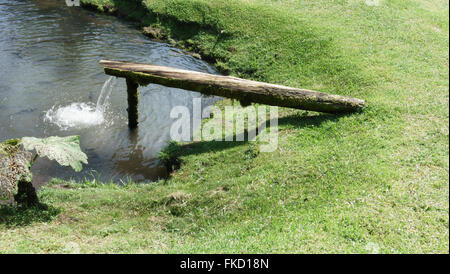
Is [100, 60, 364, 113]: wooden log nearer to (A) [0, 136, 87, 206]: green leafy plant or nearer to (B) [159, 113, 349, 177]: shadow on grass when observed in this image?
(B) [159, 113, 349, 177]: shadow on grass

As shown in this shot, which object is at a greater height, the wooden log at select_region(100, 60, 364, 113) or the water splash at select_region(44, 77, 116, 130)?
the wooden log at select_region(100, 60, 364, 113)

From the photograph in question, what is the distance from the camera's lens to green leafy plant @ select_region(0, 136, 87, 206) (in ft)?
20.3

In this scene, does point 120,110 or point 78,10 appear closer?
point 120,110

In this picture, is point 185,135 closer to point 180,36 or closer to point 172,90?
point 172,90

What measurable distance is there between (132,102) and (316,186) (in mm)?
5660

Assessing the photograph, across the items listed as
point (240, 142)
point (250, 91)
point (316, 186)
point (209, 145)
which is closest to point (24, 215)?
point (209, 145)

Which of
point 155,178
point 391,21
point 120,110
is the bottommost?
point 155,178

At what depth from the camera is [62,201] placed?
24.9 feet

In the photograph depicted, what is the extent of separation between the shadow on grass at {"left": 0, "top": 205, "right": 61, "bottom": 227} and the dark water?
1926 mm

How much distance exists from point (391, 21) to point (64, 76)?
12.1 m

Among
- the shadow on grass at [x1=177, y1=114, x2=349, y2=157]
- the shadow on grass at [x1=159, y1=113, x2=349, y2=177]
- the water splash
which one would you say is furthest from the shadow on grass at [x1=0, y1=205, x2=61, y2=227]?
the water splash

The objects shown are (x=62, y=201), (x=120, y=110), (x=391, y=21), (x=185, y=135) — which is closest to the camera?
(x=62, y=201)

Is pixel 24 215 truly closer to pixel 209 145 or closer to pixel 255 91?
pixel 209 145
